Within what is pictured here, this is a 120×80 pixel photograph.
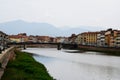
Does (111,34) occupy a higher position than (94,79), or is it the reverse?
(111,34)

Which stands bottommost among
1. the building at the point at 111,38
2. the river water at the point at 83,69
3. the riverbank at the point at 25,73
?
the river water at the point at 83,69

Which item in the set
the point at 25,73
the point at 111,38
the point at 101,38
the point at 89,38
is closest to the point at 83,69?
the point at 25,73

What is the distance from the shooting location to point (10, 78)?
84.6 feet

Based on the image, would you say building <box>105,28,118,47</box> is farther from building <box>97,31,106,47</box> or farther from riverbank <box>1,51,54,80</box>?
riverbank <box>1,51,54,80</box>

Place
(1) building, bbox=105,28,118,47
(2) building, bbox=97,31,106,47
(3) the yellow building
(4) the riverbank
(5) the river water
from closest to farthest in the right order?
(4) the riverbank → (5) the river water → (1) building, bbox=105,28,118,47 → (2) building, bbox=97,31,106,47 → (3) the yellow building

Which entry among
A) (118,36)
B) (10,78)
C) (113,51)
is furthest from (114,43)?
(10,78)

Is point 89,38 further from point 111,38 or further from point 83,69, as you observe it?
point 83,69

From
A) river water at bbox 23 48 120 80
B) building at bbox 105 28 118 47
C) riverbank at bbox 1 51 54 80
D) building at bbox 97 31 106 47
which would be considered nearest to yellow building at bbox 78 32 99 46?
building at bbox 97 31 106 47

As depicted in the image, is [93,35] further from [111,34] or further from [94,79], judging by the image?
[94,79]

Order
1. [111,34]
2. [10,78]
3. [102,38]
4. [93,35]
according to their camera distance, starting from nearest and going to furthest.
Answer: [10,78] < [111,34] < [102,38] < [93,35]

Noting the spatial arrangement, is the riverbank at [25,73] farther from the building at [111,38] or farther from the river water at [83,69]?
the building at [111,38]

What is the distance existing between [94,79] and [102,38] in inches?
4756

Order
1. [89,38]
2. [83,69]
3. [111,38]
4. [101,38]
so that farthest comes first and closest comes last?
[89,38], [101,38], [111,38], [83,69]

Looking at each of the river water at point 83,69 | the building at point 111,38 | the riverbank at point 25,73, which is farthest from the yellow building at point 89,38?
the riverbank at point 25,73
